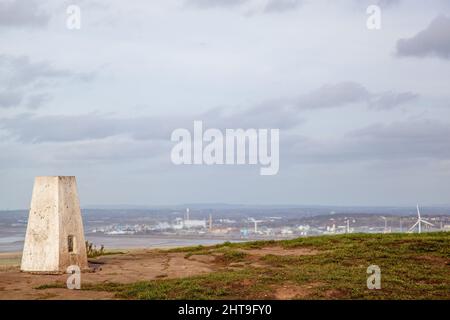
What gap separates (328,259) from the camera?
2097 cm

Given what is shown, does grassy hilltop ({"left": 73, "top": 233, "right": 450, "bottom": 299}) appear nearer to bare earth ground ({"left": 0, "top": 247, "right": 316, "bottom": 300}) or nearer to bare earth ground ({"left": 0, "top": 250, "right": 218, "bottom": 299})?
bare earth ground ({"left": 0, "top": 247, "right": 316, "bottom": 300})

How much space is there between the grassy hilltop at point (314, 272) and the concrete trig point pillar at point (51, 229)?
311cm

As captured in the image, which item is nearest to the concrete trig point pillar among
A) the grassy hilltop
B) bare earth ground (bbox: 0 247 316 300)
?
bare earth ground (bbox: 0 247 316 300)

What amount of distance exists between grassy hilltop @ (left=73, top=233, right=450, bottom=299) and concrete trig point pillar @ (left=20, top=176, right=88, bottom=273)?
3.11 metres

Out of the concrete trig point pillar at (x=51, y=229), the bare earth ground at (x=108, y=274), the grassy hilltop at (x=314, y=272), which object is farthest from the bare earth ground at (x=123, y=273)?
the concrete trig point pillar at (x=51, y=229)

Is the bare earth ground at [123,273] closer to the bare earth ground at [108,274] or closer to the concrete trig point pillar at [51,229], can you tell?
the bare earth ground at [108,274]

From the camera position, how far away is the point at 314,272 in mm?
17844

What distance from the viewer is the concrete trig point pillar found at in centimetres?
1880

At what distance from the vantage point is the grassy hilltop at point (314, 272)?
14803 mm
